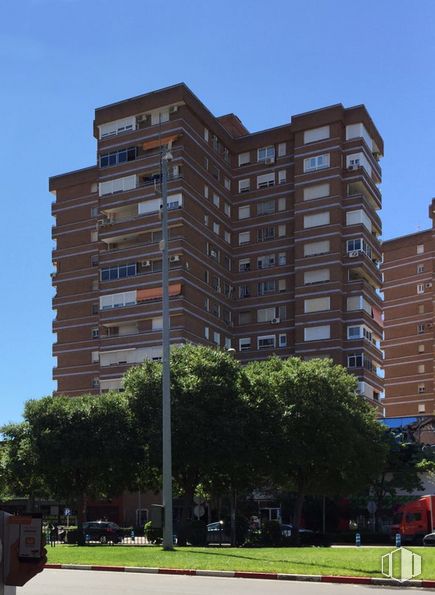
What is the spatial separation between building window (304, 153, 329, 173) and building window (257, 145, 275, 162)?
15.8 ft

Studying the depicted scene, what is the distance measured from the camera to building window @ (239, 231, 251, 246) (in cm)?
7975

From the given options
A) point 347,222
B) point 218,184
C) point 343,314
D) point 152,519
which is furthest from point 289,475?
point 218,184

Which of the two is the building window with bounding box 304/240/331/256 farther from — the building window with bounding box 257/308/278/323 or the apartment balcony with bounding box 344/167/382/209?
the building window with bounding box 257/308/278/323

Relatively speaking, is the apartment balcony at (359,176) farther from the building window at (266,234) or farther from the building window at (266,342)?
the building window at (266,342)

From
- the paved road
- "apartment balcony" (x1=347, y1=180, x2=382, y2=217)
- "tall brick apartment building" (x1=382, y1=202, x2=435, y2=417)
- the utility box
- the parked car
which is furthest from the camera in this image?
"tall brick apartment building" (x1=382, y1=202, x2=435, y2=417)

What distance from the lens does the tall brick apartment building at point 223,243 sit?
70938mm

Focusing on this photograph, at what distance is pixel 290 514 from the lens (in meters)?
63.1

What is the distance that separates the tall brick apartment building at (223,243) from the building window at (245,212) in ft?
0.48

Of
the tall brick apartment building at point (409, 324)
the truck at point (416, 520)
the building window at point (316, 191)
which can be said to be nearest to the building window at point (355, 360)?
the building window at point (316, 191)

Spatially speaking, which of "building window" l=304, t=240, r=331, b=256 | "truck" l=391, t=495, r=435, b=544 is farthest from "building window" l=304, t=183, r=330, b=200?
"truck" l=391, t=495, r=435, b=544

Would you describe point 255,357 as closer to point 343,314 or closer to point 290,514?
point 343,314

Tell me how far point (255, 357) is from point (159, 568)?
2201 inches

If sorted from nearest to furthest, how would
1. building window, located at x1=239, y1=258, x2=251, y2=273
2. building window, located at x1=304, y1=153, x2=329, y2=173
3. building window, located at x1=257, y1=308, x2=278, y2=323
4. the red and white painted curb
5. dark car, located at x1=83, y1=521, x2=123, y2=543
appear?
the red and white painted curb → dark car, located at x1=83, y1=521, x2=123, y2=543 → building window, located at x1=304, y1=153, x2=329, y2=173 → building window, located at x1=257, y1=308, x2=278, y2=323 → building window, located at x1=239, y1=258, x2=251, y2=273

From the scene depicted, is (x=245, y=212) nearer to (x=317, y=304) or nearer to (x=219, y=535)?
(x=317, y=304)
